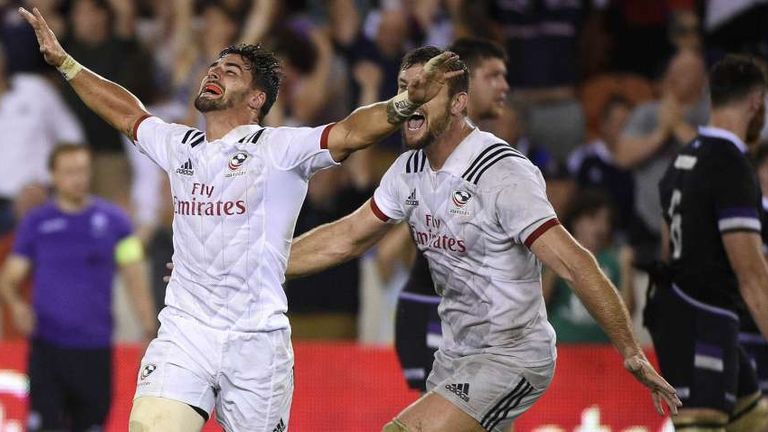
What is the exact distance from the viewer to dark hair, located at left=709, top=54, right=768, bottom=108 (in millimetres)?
7676

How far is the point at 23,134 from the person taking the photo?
12.1 m

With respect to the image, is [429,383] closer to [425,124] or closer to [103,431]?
[425,124]

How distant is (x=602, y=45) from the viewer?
1284 cm

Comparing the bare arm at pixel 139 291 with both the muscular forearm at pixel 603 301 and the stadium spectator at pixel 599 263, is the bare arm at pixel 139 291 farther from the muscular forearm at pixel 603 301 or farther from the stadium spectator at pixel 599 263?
the muscular forearm at pixel 603 301

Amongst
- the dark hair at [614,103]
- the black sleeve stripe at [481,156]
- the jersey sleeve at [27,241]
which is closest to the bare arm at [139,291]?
the jersey sleeve at [27,241]

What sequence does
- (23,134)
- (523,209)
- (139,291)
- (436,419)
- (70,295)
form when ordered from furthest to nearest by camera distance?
(23,134) < (139,291) < (70,295) < (436,419) < (523,209)

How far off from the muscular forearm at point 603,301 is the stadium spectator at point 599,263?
163 inches

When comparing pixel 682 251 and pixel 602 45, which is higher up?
pixel 602 45

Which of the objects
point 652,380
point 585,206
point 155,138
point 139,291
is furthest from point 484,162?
point 139,291

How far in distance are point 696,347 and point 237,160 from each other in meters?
2.80

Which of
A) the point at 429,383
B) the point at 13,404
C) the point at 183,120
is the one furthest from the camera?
the point at 183,120

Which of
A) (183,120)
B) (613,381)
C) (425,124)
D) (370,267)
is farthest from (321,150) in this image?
(183,120)

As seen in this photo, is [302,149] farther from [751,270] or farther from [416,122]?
[751,270]

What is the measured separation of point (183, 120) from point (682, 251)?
5576 millimetres
